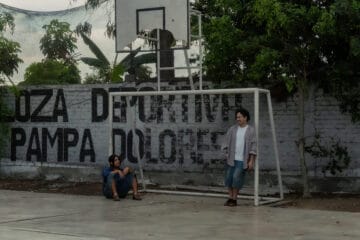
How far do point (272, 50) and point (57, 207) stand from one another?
433 centimetres

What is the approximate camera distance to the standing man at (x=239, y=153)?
11.0 m

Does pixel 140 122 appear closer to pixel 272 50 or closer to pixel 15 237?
pixel 272 50

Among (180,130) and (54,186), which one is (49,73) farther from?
(180,130)

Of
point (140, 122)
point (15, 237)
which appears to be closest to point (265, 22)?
point (140, 122)

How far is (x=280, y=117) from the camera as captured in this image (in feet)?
42.6

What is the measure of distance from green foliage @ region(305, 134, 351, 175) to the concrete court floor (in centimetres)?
180

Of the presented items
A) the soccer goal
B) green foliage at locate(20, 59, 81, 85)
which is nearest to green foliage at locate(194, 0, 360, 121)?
the soccer goal

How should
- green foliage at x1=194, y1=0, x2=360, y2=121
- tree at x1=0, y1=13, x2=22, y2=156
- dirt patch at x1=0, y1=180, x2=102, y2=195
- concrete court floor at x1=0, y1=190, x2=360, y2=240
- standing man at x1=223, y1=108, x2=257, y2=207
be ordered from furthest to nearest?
tree at x1=0, y1=13, x2=22, y2=156 < dirt patch at x1=0, y1=180, x2=102, y2=195 < standing man at x1=223, y1=108, x2=257, y2=207 < green foliage at x1=194, y1=0, x2=360, y2=121 < concrete court floor at x1=0, y1=190, x2=360, y2=240

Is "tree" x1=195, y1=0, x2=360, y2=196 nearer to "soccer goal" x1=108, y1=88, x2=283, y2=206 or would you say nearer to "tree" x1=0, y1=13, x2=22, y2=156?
"soccer goal" x1=108, y1=88, x2=283, y2=206

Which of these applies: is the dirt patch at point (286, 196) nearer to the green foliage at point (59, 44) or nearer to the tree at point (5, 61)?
the tree at point (5, 61)

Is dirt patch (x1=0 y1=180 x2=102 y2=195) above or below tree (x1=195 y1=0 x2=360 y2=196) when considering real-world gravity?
below

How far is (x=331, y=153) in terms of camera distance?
1240 cm

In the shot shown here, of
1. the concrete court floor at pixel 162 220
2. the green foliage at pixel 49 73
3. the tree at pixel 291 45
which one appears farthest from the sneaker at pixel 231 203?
the green foliage at pixel 49 73

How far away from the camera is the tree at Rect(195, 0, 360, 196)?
35.6 ft
